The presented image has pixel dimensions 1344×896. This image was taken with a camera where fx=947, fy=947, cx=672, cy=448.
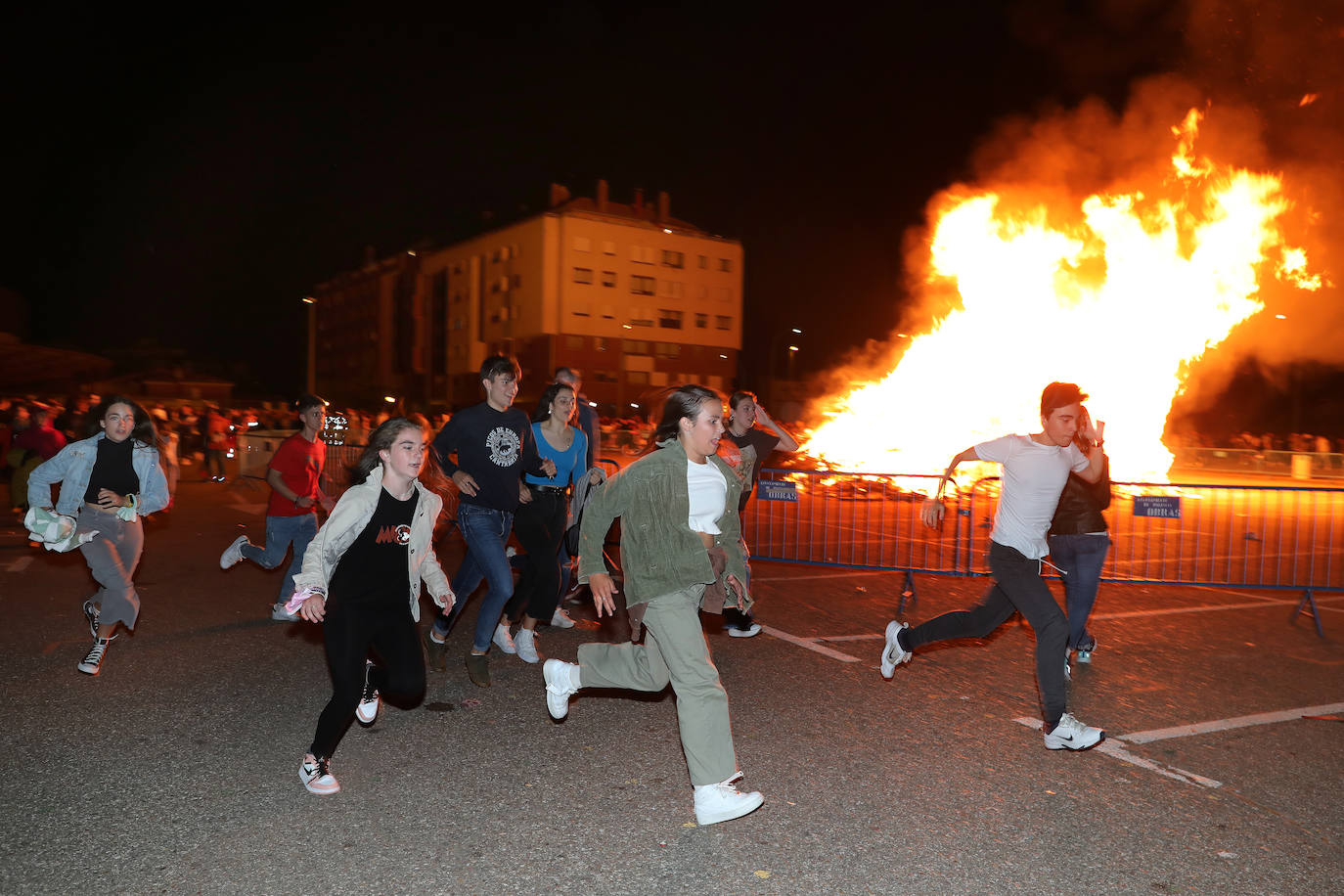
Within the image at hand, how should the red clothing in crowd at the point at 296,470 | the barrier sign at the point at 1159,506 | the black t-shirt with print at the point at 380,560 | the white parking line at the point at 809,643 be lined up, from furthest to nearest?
the barrier sign at the point at 1159,506
the red clothing in crowd at the point at 296,470
the white parking line at the point at 809,643
the black t-shirt with print at the point at 380,560

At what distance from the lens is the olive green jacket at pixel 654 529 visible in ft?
13.8

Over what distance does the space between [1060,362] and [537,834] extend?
52.8ft

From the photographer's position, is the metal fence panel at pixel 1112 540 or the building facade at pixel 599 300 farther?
the building facade at pixel 599 300

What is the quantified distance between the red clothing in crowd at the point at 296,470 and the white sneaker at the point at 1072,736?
580 centimetres

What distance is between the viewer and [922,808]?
411cm

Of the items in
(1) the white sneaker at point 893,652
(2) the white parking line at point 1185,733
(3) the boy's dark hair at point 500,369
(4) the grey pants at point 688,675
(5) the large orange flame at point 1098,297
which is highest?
(5) the large orange flame at point 1098,297

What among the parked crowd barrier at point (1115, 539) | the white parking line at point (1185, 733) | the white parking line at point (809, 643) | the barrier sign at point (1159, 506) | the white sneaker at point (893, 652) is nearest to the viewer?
the white parking line at point (1185, 733)

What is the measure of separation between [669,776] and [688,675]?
2.36 feet

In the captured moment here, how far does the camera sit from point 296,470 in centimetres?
769

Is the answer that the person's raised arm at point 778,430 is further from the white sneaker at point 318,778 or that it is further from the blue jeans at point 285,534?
the white sneaker at point 318,778

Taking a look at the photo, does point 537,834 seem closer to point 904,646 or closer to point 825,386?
point 904,646

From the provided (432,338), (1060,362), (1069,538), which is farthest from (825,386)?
(1069,538)

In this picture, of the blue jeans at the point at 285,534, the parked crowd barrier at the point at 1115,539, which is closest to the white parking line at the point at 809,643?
the parked crowd barrier at the point at 1115,539

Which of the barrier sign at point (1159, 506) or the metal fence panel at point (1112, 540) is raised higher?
the barrier sign at point (1159, 506)
